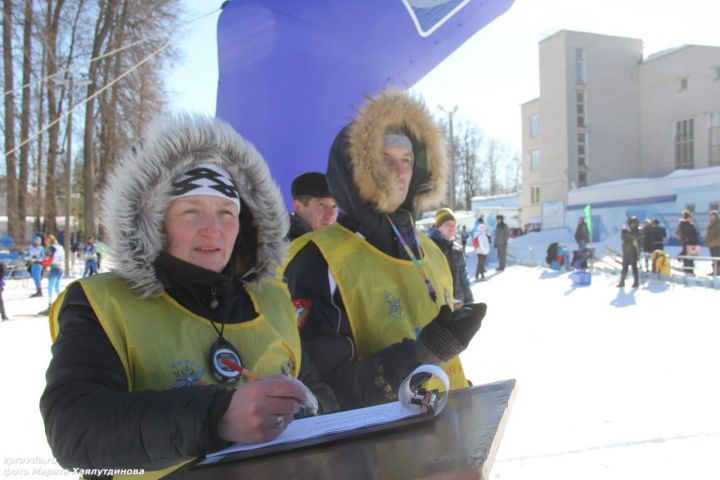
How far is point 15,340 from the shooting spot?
7117mm

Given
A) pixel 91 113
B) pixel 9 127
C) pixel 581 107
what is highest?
pixel 581 107

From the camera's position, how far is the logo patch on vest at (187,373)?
3.83 feet

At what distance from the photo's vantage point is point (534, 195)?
3450 cm

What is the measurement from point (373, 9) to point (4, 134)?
24790 mm

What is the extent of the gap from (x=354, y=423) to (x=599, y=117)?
1351 inches

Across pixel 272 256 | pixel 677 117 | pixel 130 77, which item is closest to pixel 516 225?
pixel 677 117

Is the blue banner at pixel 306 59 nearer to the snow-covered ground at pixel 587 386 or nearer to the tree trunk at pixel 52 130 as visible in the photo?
the snow-covered ground at pixel 587 386

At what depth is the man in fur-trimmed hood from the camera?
5.10 ft

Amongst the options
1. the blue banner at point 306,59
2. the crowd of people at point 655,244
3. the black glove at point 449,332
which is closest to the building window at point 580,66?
the crowd of people at point 655,244

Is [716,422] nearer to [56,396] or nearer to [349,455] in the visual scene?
[349,455]

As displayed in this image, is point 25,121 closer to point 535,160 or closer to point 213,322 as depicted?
point 213,322

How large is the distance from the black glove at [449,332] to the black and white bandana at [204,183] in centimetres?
65

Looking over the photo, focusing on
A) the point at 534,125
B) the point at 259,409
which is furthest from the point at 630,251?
the point at 534,125

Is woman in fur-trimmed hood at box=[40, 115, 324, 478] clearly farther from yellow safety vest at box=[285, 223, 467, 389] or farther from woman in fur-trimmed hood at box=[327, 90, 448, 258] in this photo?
woman in fur-trimmed hood at box=[327, 90, 448, 258]
